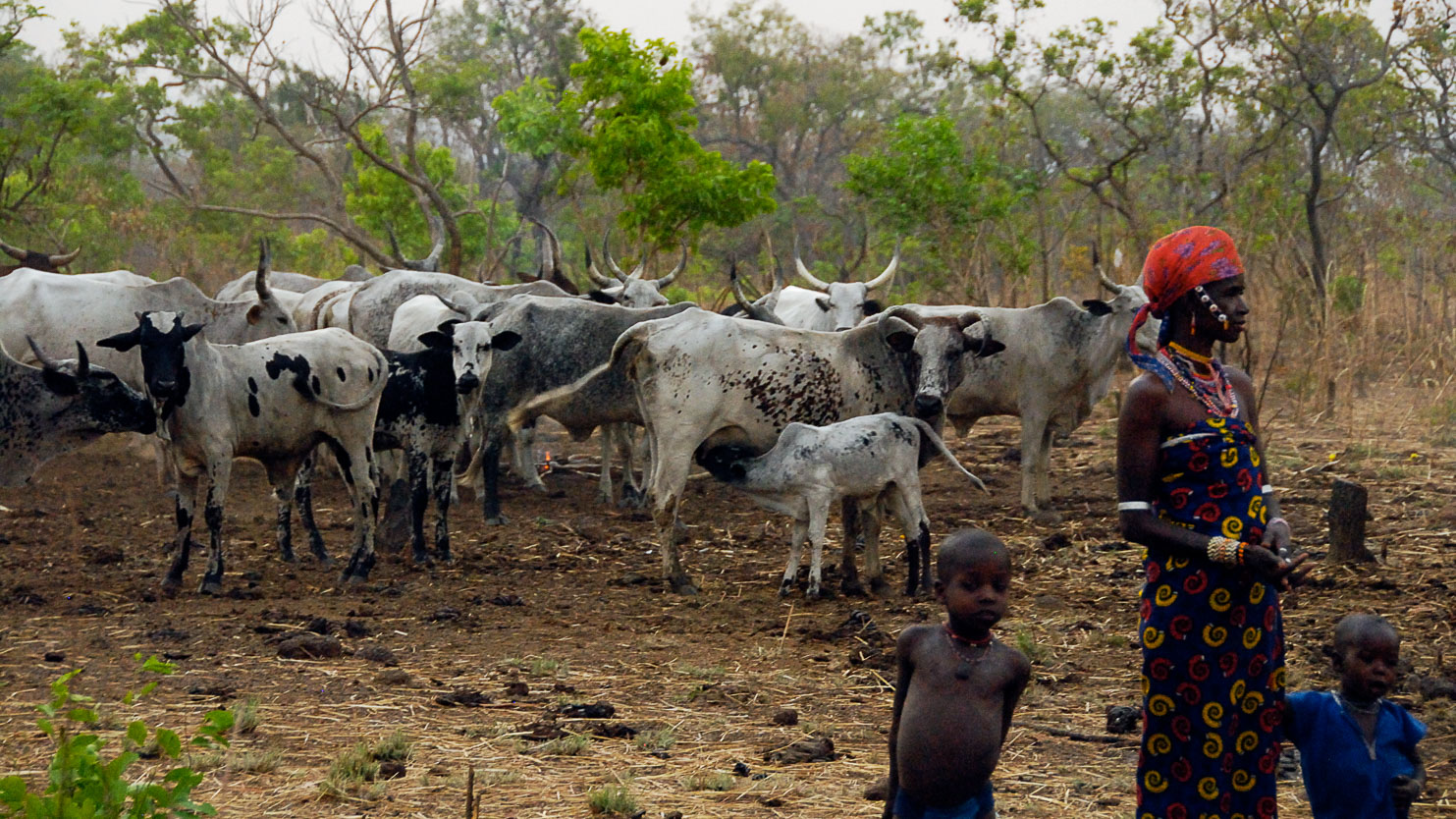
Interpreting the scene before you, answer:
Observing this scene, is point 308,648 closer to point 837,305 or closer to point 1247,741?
point 1247,741

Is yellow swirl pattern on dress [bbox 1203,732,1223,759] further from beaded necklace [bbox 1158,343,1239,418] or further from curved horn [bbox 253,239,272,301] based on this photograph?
curved horn [bbox 253,239,272,301]

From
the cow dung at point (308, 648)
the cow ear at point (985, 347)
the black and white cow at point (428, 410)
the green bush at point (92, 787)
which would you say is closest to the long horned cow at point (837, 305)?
the cow ear at point (985, 347)

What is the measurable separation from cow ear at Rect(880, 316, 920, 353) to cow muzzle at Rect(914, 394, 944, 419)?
395 millimetres

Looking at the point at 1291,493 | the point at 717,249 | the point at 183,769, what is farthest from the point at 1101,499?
the point at 717,249

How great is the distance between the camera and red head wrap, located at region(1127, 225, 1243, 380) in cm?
360

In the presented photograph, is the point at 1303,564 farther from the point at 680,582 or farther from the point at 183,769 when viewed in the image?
the point at 680,582

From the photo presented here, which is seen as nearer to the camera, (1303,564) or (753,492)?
(1303,564)

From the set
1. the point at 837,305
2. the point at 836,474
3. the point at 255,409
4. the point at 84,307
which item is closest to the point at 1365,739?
the point at 836,474

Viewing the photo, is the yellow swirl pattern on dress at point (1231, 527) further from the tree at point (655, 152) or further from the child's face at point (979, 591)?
the tree at point (655, 152)

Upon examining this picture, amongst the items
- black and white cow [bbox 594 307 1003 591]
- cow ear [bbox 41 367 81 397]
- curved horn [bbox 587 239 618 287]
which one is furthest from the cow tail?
curved horn [bbox 587 239 618 287]

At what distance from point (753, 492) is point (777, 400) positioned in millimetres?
775

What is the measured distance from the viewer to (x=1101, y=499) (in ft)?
35.9

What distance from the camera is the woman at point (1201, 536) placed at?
11.8 ft

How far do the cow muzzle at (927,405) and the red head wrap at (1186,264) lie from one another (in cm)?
467
